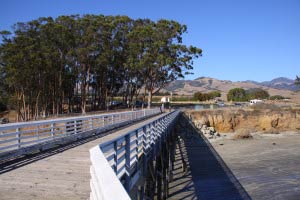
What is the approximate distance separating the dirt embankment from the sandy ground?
13.5 meters

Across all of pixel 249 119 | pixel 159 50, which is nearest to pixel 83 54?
pixel 159 50

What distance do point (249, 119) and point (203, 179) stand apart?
3879cm

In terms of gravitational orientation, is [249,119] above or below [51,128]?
below

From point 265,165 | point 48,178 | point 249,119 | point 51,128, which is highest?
point 51,128

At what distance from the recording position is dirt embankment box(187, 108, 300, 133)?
186 ft

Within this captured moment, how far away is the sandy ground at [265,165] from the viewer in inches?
744

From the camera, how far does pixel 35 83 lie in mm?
52594

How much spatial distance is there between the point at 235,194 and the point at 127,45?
139 ft

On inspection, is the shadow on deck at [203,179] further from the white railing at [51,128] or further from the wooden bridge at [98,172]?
the white railing at [51,128]

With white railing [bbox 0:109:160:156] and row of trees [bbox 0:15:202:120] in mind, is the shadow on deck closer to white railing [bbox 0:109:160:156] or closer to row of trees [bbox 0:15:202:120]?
white railing [bbox 0:109:160:156]

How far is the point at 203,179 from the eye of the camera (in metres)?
21.5

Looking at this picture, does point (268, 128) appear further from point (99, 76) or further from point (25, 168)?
point (25, 168)

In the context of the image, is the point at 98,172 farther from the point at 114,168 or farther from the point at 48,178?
the point at 48,178

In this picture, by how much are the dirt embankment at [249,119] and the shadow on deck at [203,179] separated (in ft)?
73.9
